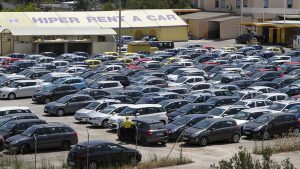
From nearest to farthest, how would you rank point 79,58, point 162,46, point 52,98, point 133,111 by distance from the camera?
1. point 133,111
2. point 52,98
3. point 79,58
4. point 162,46

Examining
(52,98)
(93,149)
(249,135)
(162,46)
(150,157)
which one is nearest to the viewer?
(93,149)

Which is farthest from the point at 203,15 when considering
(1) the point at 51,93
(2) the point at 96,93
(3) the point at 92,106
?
(3) the point at 92,106

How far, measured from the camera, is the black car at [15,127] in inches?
1198

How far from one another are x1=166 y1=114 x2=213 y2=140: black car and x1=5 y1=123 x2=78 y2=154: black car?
15.3 feet

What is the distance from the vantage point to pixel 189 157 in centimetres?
2772

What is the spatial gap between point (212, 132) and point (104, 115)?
22.8 feet

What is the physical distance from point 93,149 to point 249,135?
32.0ft

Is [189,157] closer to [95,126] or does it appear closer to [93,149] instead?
[93,149]

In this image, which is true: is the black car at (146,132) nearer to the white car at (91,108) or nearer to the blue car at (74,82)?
the white car at (91,108)

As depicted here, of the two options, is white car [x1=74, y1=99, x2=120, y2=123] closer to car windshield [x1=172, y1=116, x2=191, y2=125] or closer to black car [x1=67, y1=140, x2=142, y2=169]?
car windshield [x1=172, y1=116, x2=191, y2=125]

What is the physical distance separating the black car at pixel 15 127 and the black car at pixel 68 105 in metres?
7.45

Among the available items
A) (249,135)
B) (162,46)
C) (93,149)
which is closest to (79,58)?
(162,46)

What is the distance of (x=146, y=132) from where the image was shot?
100.0ft

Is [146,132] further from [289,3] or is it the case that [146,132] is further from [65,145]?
[289,3]
